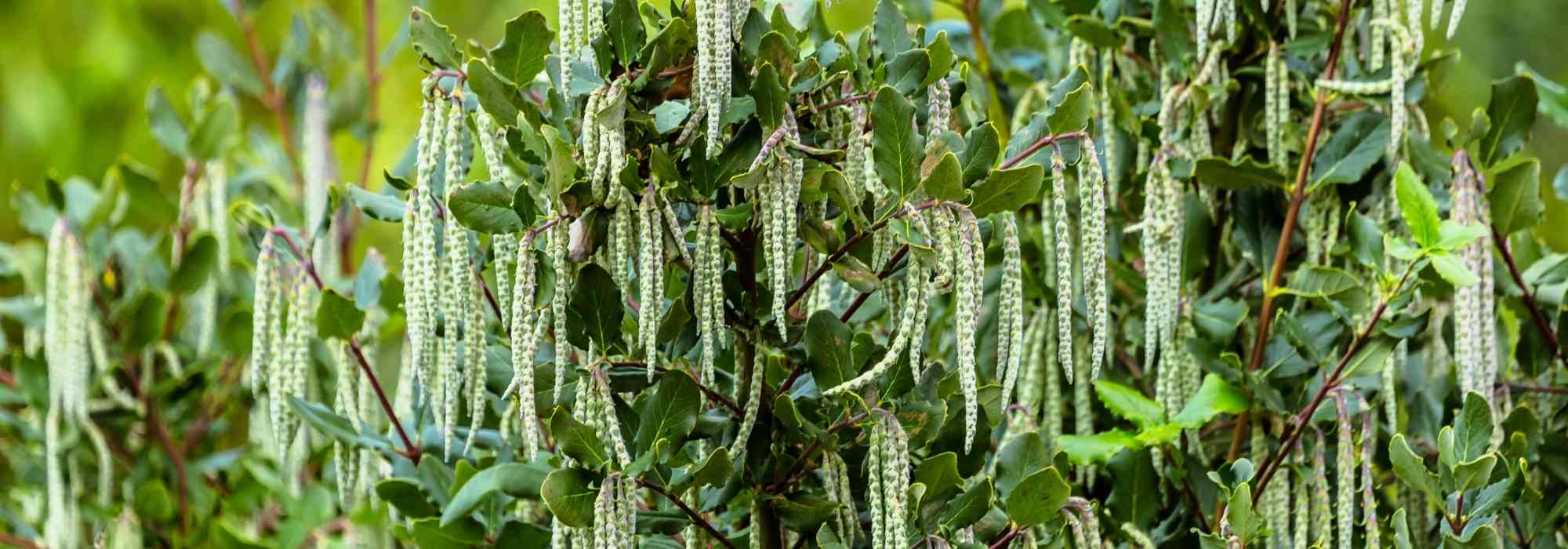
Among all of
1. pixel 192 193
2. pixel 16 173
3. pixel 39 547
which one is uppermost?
pixel 16 173

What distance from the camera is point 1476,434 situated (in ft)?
4.78

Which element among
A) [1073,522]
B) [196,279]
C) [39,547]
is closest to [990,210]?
[1073,522]

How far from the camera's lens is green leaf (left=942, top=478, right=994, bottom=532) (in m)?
1.27

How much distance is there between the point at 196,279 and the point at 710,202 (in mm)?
1428

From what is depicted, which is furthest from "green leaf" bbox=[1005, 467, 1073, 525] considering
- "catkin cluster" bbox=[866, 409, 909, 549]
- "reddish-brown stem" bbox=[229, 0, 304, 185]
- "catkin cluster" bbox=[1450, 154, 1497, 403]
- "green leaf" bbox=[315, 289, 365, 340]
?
"reddish-brown stem" bbox=[229, 0, 304, 185]

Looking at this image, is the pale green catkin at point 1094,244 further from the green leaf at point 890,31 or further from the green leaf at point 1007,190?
the green leaf at point 890,31

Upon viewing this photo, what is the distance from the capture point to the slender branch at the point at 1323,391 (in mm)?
1561

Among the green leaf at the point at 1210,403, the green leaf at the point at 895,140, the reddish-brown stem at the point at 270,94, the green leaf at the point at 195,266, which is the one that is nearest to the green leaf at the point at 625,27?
the green leaf at the point at 895,140

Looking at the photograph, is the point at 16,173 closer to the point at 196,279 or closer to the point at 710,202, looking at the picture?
the point at 196,279

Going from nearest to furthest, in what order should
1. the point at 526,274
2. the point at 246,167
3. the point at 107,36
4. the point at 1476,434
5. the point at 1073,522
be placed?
the point at 526,274
the point at 1073,522
the point at 1476,434
the point at 246,167
the point at 107,36

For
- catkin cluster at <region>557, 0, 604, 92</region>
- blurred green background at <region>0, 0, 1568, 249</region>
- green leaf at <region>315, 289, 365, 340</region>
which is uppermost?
blurred green background at <region>0, 0, 1568, 249</region>

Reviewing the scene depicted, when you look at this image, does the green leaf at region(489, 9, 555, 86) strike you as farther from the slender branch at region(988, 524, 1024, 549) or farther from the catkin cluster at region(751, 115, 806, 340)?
the slender branch at region(988, 524, 1024, 549)

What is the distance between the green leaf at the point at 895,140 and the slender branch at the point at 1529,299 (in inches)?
35.2

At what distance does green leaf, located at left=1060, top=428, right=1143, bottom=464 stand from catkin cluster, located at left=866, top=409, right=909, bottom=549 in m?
0.43
